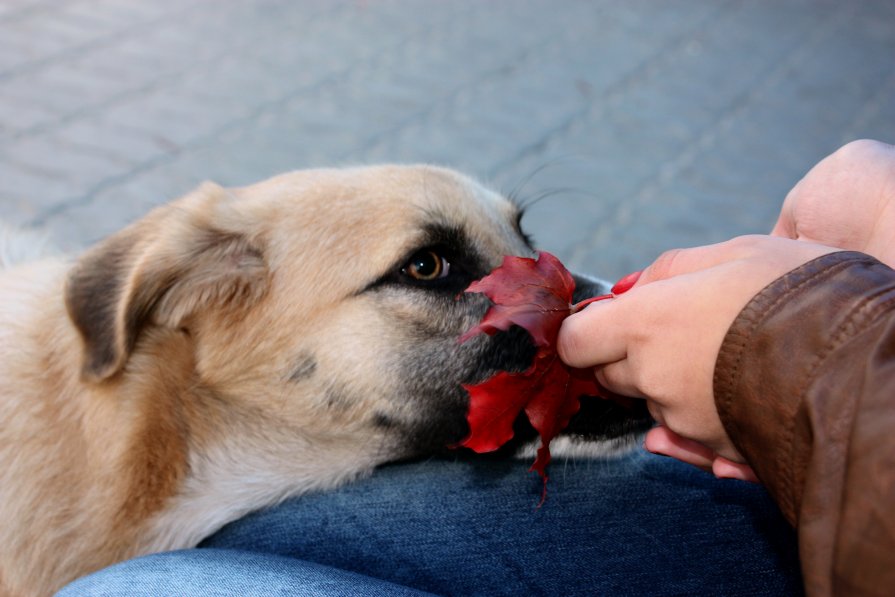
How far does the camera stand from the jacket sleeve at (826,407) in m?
1.33

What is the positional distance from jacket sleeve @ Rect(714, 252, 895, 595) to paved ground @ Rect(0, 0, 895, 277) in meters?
3.84

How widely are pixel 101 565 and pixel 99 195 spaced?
→ 3.77 meters

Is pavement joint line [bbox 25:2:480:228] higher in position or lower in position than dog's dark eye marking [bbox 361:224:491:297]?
lower

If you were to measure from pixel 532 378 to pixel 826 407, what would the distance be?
899mm

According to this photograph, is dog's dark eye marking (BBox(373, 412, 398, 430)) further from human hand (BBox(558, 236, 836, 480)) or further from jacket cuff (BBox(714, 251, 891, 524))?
jacket cuff (BBox(714, 251, 891, 524))

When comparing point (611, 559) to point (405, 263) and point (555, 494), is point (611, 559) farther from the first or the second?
point (405, 263)

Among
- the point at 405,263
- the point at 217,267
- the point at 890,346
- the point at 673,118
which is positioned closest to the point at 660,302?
the point at 890,346

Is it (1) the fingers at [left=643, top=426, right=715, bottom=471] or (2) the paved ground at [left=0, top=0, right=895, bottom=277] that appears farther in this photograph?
(2) the paved ground at [left=0, top=0, right=895, bottom=277]

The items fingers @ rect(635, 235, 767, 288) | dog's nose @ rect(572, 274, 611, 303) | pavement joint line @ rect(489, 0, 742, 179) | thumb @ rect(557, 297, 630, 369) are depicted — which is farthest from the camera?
pavement joint line @ rect(489, 0, 742, 179)

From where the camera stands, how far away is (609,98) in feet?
24.8

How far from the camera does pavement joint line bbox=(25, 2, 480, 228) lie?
5.53 m

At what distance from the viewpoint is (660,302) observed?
1778 millimetres

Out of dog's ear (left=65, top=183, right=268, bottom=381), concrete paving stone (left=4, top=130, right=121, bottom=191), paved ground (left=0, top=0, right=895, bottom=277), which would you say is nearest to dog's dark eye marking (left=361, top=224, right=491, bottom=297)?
dog's ear (left=65, top=183, right=268, bottom=381)

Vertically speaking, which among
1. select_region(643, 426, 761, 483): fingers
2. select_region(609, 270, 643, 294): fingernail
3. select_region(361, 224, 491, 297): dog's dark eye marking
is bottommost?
select_region(643, 426, 761, 483): fingers
